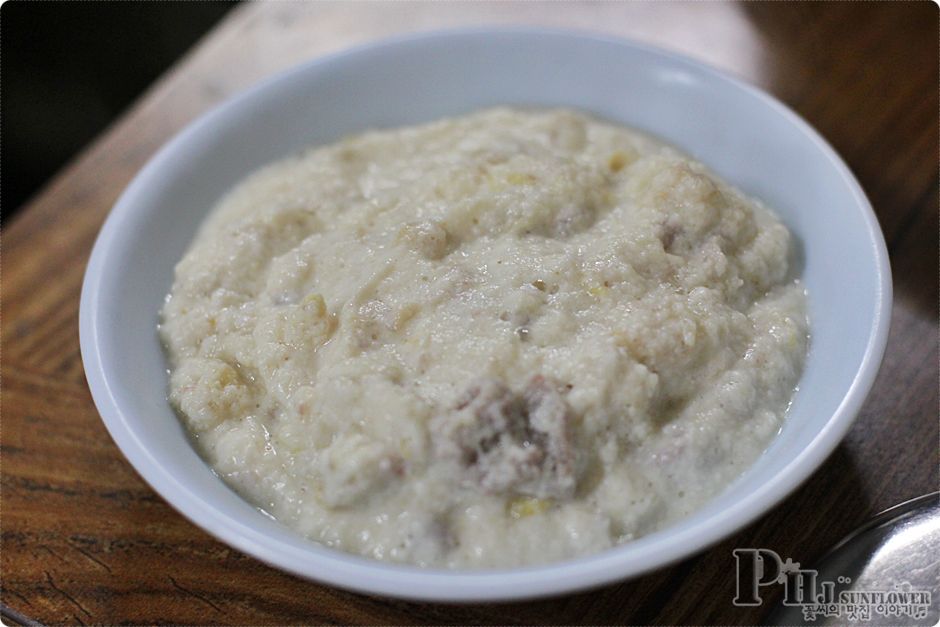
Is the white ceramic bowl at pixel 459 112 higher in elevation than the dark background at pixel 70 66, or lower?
higher

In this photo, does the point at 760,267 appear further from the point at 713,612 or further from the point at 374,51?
the point at 374,51

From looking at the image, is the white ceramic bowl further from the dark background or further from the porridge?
the dark background

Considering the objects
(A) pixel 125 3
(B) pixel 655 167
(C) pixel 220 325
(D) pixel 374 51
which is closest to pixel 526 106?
(D) pixel 374 51

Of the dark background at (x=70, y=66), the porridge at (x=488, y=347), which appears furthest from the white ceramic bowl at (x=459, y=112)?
the dark background at (x=70, y=66)

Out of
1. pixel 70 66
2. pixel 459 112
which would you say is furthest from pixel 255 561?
pixel 70 66

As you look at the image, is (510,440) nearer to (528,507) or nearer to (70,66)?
(528,507)

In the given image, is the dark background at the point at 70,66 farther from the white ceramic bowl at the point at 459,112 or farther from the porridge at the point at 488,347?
the porridge at the point at 488,347
